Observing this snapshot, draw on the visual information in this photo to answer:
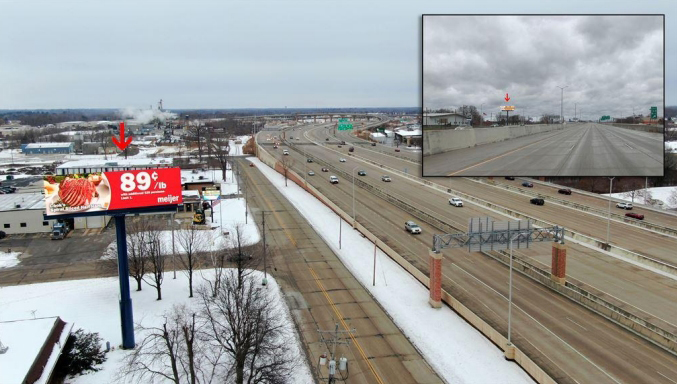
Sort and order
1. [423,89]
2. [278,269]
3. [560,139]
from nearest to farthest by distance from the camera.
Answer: [423,89]
[560,139]
[278,269]

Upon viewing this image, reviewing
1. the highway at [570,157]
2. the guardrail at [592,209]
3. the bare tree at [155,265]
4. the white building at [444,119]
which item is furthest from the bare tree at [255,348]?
the guardrail at [592,209]

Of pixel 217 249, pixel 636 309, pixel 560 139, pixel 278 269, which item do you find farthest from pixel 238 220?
pixel 560 139

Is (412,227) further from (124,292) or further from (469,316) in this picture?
(124,292)

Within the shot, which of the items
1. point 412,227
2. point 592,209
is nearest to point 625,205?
point 592,209

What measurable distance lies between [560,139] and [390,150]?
88220 millimetres

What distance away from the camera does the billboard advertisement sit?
22.1 meters

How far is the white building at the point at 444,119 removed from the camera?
518 inches

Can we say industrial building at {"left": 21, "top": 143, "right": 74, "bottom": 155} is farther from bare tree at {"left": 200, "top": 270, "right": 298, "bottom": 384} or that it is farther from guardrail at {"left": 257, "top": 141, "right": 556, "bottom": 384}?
bare tree at {"left": 200, "top": 270, "right": 298, "bottom": 384}

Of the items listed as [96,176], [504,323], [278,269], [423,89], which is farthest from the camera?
[278,269]

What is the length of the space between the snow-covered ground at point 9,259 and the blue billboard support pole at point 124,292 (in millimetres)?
19361

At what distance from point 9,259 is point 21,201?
1563 centimetres

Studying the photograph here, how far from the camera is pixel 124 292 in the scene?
973 inches

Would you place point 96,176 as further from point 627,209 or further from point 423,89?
point 627,209

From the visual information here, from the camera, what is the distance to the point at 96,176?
22.3 meters
